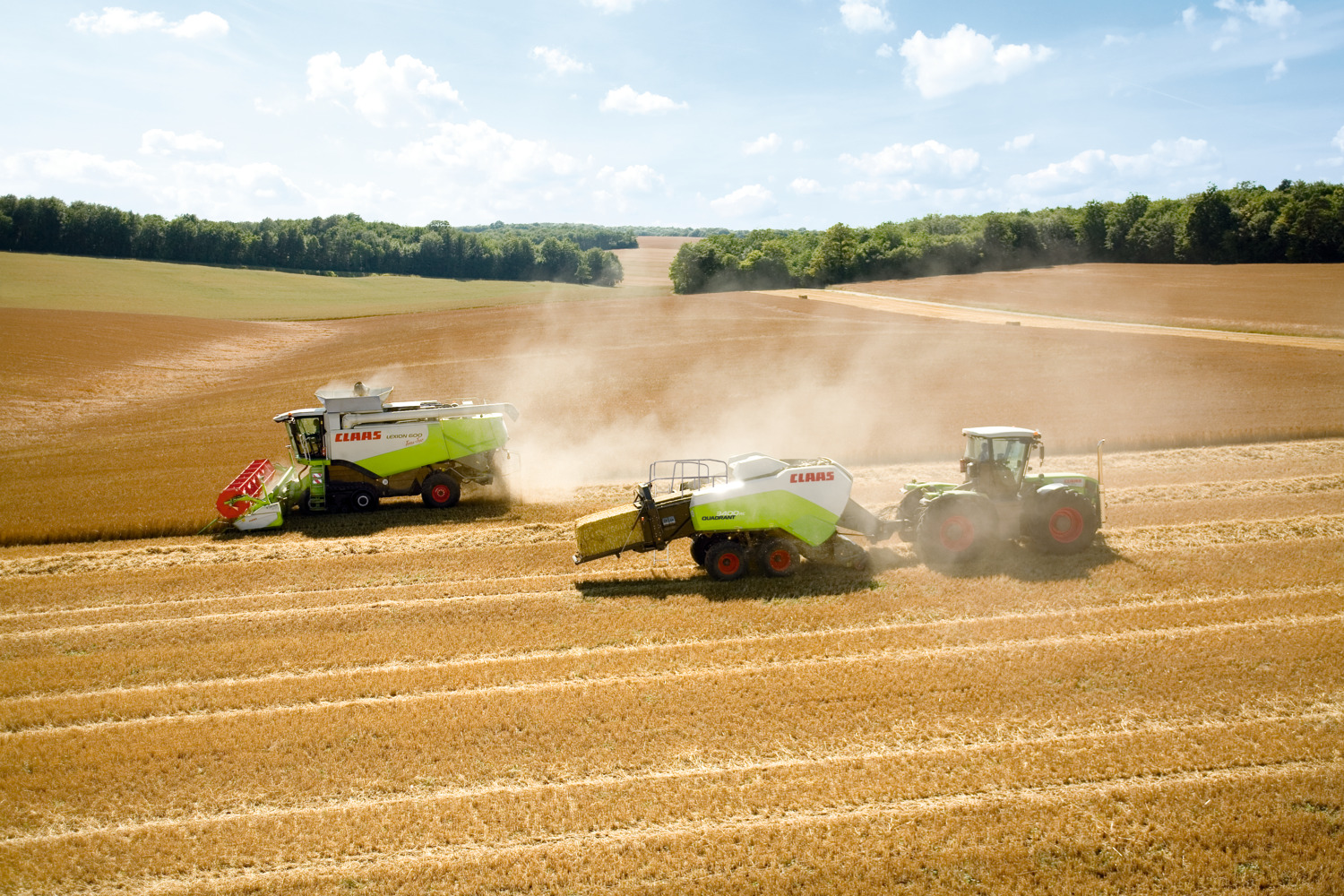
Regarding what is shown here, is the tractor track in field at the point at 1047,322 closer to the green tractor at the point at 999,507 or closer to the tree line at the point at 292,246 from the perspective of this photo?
the green tractor at the point at 999,507

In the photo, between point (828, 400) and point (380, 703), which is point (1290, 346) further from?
point (380, 703)

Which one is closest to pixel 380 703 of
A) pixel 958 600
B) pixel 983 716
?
pixel 983 716

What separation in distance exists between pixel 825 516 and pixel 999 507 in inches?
121

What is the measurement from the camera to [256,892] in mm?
6719

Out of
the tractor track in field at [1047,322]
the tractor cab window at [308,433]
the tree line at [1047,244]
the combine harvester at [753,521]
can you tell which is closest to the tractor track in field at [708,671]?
the combine harvester at [753,521]

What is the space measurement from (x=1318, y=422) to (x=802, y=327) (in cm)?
2765

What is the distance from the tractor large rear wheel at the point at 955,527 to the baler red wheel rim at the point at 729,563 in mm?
3161

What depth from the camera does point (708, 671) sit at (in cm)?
1018

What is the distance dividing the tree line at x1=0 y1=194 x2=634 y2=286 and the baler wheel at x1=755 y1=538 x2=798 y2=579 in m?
92.3

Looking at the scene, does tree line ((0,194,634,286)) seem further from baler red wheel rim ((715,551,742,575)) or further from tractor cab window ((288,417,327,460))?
baler red wheel rim ((715,551,742,575))

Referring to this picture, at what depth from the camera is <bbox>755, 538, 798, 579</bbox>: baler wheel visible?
43.1ft

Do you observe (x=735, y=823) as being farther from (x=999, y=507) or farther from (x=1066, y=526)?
(x=1066, y=526)

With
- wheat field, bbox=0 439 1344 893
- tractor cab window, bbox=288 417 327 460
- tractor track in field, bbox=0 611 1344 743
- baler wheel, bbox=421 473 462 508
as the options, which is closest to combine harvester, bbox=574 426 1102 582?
wheat field, bbox=0 439 1344 893

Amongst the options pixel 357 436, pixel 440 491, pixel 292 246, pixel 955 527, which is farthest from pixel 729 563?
pixel 292 246
